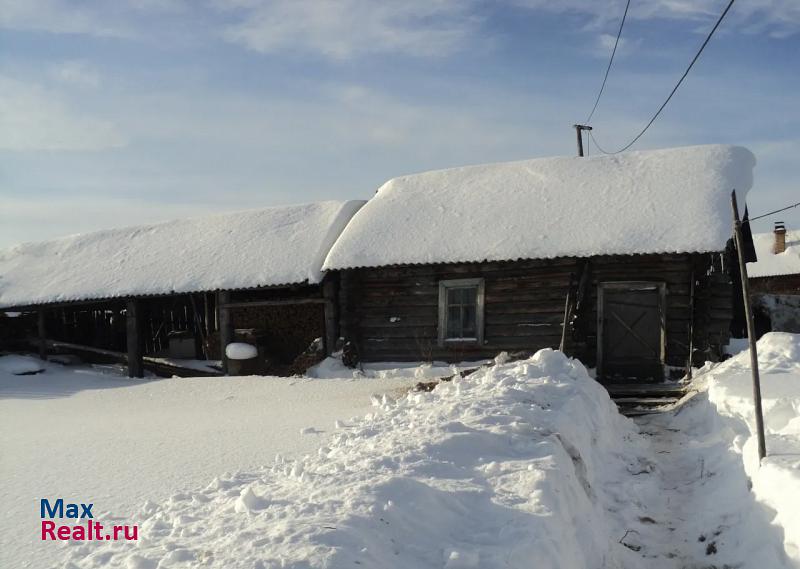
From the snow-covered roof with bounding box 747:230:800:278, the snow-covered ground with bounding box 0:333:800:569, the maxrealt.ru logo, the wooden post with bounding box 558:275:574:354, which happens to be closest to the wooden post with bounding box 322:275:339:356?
the snow-covered ground with bounding box 0:333:800:569

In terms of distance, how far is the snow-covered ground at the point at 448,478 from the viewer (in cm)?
363

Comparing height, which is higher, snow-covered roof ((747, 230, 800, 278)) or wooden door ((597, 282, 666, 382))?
Result: snow-covered roof ((747, 230, 800, 278))

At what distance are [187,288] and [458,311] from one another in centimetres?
629

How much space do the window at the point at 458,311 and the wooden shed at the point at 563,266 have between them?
0.07 feet

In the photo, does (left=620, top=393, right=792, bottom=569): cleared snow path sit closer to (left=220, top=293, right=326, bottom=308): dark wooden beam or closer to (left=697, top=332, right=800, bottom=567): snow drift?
(left=697, top=332, right=800, bottom=567): snow drift

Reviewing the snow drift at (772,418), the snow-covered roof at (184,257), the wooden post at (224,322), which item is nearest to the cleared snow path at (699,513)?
the snow drift at (772,418)

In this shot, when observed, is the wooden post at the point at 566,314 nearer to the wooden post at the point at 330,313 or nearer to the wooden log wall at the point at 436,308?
the wooden log wall at the point at 436,308

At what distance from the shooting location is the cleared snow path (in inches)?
183

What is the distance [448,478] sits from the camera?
471cm

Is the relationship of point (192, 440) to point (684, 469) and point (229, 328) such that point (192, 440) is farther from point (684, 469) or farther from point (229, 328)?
point (229, 328)

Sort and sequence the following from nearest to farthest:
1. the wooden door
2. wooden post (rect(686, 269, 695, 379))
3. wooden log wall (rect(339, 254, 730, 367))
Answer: wooden post (rect(686, 269, 695, 379)), wooden log wall (rect(339, 254, 730, 367)), the wooden door

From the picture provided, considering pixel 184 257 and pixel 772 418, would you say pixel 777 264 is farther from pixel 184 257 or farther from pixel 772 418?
pixel 772 418

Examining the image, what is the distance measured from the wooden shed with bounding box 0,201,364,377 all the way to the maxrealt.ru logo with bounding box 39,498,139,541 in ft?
30.7

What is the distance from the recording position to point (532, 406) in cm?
679
